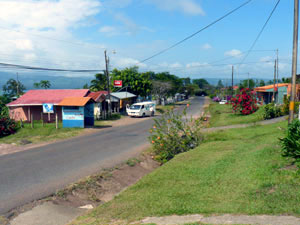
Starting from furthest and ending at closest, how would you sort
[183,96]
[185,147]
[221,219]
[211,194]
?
[183,96]
[185,147]
[211,194]
[221,219]

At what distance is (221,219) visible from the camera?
18.5 feet

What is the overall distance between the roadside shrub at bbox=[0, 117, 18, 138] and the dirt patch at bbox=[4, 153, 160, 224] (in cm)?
1293

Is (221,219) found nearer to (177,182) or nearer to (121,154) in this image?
(177,182)

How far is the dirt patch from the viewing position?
872cm

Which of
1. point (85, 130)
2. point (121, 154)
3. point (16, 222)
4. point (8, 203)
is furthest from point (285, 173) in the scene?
point (85, 130)

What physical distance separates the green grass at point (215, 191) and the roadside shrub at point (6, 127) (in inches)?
618

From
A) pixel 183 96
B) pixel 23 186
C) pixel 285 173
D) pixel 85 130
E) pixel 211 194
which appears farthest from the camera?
pixel 183 96

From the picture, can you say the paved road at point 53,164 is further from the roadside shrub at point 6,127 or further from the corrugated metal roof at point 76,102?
the roadside shrub at point 6,127

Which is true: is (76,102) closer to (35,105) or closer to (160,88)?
(35,105)

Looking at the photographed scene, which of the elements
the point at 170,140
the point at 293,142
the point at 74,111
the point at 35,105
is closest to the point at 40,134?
the point at 74,111

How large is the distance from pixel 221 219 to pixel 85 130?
19.5 metres

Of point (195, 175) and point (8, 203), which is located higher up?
point (195, 175)

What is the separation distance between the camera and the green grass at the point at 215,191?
6.17 meters

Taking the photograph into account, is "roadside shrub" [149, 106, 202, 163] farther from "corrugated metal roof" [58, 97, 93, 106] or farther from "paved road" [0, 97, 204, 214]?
"corrugated metal roof" [58, 97, 93, 106]
